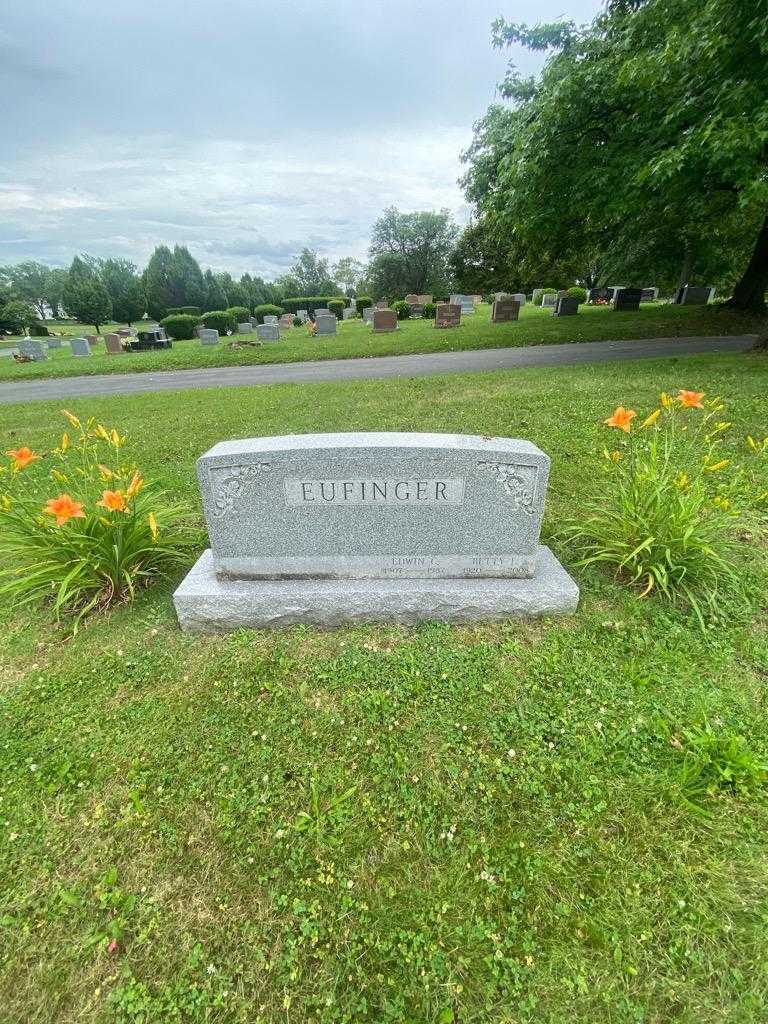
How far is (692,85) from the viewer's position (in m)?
7.99

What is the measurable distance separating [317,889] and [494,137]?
16.8 meters

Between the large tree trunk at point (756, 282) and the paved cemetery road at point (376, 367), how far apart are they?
3293 millimetres

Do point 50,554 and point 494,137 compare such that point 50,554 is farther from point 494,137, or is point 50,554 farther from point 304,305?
point 304,305

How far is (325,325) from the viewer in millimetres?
21516

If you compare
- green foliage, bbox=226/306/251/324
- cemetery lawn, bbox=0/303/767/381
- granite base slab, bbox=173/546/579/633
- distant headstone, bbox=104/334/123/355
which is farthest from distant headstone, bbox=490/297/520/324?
granite base slab, bbox=173/546/579/633

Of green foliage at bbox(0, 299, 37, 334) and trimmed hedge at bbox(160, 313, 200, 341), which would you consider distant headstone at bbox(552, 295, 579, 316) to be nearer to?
trimmed hedge at bbox(160, 313, 200, 341)

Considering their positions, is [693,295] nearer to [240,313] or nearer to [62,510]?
[240,313]

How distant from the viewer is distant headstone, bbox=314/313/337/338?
21359 mm

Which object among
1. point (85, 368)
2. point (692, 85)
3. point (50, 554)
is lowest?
point (85, 368)

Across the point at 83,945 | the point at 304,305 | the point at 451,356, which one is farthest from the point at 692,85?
the point at 304,305

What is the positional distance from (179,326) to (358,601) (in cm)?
3052

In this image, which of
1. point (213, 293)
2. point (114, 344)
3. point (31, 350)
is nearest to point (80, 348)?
point (114, 344)

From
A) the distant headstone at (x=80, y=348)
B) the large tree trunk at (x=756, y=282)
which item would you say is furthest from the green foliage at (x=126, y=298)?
the large tree trunk at (x=756, y=282)

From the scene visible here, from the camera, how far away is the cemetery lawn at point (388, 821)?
1.43 meters
